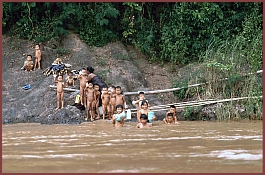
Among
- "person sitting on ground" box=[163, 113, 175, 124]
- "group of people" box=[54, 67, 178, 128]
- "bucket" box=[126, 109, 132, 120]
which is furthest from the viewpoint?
"bucket" box=[126, 109, 132, 120]

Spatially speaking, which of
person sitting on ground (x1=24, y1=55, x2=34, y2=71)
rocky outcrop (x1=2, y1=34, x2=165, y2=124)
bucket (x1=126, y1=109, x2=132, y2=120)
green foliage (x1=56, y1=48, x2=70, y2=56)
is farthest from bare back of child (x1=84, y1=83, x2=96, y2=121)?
green foliage (x1=56, y1=48, x2=70, y2=56)

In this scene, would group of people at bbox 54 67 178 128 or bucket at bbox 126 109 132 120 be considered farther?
bucket at bbox 126 109 132 120

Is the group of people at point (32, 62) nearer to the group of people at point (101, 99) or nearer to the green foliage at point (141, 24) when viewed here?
the green foliage at point (141, 24)

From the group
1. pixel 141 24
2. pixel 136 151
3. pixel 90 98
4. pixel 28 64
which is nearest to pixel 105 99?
pixel 90 98

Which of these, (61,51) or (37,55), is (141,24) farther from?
(37,55)

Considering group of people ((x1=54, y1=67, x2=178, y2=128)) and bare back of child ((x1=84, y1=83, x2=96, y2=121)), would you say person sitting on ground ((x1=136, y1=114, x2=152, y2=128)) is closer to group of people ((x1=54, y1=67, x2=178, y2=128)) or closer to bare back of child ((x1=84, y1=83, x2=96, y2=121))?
group of people ((x1=54, y1=67, x2=178, y2=128))

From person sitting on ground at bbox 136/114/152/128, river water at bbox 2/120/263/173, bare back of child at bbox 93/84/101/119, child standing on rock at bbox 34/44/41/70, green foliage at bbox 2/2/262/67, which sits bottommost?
river water at bbox 2/120/263/173

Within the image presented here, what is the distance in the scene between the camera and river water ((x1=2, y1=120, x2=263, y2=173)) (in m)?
4.87

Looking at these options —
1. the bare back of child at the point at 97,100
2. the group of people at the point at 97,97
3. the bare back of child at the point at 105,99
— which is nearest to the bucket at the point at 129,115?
the group of people at the point at 97,97

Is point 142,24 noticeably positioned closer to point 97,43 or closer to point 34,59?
point 97,43

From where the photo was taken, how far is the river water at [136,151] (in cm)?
487

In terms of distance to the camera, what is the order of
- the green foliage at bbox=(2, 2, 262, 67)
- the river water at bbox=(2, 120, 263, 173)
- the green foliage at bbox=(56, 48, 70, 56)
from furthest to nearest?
1. the green foliage at bbox=(2, 2, 262, 67)
2. the green foliage at bbox=(56, 48, 70, 56)
3. the river water at bbox=(2, 120, 263, 173)

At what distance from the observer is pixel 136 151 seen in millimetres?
6000

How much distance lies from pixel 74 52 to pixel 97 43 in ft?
3.45
